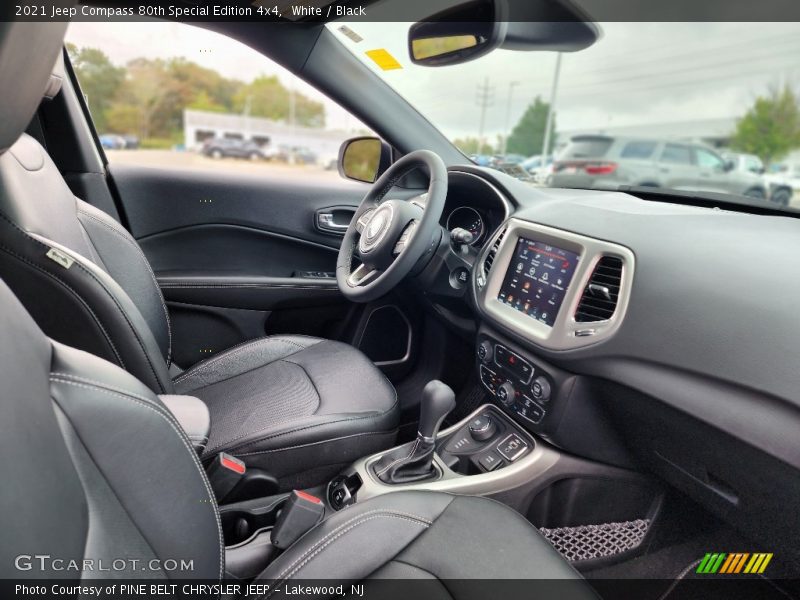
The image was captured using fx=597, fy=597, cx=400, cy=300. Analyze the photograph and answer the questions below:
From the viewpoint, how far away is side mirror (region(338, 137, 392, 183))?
2.19m

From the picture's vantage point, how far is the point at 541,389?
1434 millimetres

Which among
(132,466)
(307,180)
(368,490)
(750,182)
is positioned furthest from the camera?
(307,180)

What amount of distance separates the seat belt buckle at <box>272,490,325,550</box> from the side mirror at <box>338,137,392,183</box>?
52.7 inches

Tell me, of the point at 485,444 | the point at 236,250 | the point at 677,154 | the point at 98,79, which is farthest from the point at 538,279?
the point at 98,79

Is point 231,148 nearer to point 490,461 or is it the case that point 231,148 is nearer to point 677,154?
point 490,461

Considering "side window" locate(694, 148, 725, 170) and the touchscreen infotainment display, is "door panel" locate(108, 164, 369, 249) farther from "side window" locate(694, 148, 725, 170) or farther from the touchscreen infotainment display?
"side window" locate(694, 148, 725, 170)

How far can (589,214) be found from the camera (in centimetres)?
144

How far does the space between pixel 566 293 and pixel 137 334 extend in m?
0.91

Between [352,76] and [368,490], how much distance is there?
1.29 m

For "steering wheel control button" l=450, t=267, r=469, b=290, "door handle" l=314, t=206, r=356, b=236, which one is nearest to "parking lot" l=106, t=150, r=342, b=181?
"door handle" l=314, t=206, r=356, b=236

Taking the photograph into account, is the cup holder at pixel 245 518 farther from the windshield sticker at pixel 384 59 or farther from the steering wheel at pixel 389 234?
the windshield sticker at pixel 384 59

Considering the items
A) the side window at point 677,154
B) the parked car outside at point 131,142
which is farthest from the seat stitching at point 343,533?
the side window at point 677,154

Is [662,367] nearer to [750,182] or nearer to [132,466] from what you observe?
[132,466]

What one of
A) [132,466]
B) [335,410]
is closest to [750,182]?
[335,410]
